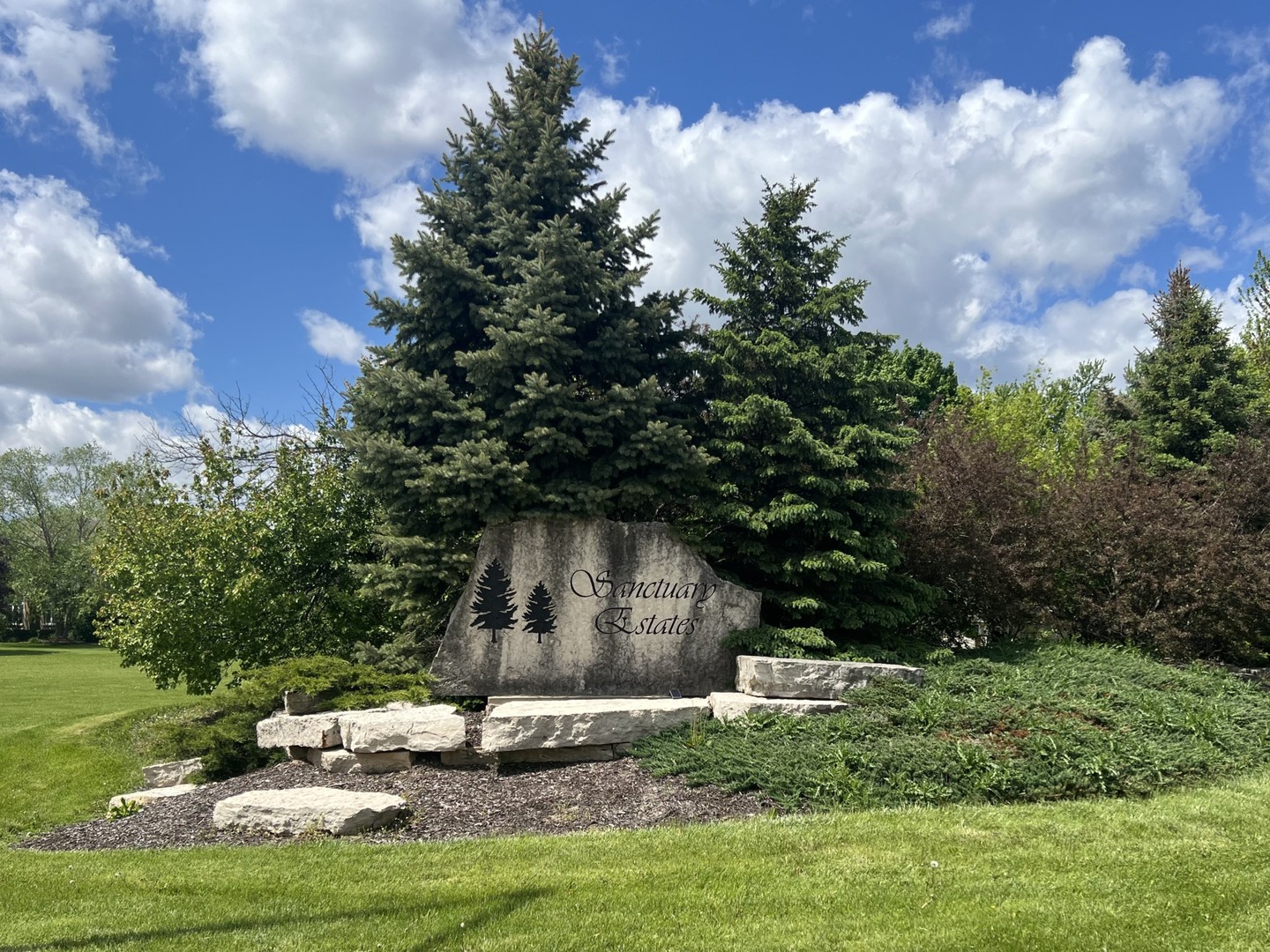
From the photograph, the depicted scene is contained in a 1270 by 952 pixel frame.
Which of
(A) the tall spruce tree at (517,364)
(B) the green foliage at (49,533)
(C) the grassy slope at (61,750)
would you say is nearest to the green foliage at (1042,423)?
(A) the tall spruce tree at (517,364)

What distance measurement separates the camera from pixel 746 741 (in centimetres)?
785

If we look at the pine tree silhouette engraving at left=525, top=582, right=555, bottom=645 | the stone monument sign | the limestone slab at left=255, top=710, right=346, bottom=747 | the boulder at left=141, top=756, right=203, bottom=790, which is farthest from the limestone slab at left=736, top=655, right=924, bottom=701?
the boulder at left=141, top=756, right=203, bottom=790

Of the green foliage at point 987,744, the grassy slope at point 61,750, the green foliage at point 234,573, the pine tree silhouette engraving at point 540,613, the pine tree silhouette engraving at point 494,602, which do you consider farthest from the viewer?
the green foliage at point 234,573

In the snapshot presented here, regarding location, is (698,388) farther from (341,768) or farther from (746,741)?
(341,768)

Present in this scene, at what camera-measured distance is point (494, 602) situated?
10.5 m

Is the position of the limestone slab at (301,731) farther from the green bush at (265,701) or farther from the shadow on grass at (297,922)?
the shadow on grass at (297,922)

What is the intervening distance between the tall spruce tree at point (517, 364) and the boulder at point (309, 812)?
13.7 ft

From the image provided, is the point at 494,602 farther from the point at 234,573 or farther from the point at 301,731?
the point at 234,573

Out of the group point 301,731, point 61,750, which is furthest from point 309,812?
point 61,750

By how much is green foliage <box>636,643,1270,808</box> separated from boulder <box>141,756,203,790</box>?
18.9 ft

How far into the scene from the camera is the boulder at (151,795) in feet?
27.4

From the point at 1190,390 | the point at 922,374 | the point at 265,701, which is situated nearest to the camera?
the point at 265,701

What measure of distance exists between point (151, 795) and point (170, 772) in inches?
54.4

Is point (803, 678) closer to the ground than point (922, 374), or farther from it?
closer to the ground
